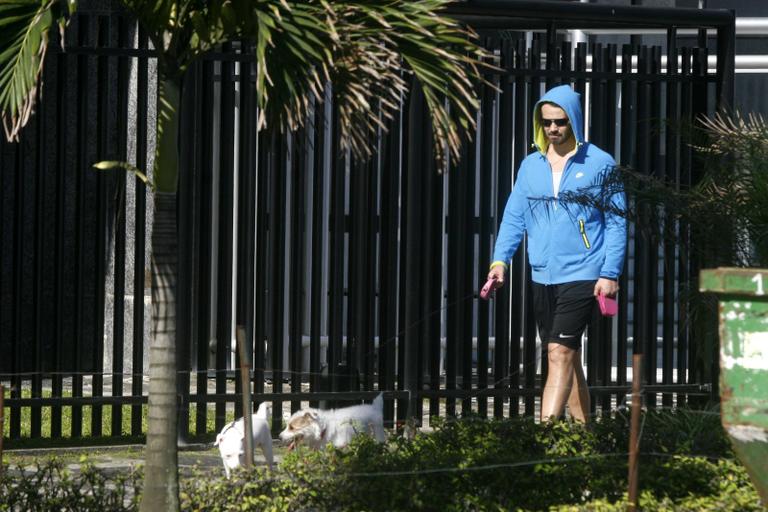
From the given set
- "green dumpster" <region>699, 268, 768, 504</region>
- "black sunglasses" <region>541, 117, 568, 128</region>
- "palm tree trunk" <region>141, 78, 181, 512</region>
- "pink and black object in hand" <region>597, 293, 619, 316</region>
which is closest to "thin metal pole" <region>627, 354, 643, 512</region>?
"green dumpster" <region>699, 268, 768, 504</region>

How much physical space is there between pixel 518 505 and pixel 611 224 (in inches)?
91.6

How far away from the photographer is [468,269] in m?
8.95

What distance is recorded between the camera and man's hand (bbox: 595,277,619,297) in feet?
25.8

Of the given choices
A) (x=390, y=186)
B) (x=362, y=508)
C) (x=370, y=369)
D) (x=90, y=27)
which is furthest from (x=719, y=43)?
(x=362, y=508)

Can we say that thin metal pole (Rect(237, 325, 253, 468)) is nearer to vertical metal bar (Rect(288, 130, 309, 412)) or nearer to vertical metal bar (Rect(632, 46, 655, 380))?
vertical metal bar (Rect(288, 130, 309, 412))

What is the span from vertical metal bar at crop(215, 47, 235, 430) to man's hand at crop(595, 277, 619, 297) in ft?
7.00

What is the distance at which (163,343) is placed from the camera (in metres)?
5.50

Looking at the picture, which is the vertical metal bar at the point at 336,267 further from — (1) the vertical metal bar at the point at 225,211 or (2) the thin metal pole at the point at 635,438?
(2) the thin metal pole at the point at 635,438

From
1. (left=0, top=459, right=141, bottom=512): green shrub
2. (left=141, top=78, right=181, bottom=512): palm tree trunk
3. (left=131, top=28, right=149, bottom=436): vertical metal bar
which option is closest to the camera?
(left=141, top=78, right=181, bottom=512): palm tree trunk

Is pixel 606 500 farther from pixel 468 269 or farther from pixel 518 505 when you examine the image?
pixel 468 269

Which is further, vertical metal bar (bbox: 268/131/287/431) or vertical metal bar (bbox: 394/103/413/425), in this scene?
vertical metal bar (bbox: 394/103/413/425)

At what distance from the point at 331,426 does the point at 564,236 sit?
173 centimetres

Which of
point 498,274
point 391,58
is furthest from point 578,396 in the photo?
point 391,58

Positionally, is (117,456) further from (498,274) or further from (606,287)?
(606,287)
